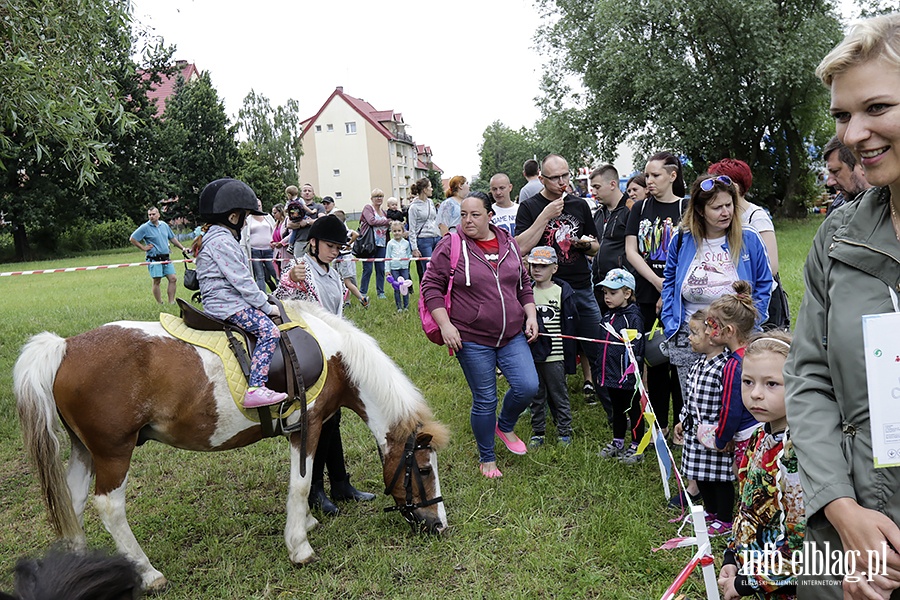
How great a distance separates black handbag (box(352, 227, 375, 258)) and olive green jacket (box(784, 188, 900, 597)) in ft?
36.8

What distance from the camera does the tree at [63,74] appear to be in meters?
6.24

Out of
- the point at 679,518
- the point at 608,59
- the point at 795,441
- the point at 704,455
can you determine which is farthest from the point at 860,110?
the point at 608,59

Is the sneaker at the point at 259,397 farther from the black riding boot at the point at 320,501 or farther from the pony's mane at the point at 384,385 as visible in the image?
the black riding boot at the point at 320,501

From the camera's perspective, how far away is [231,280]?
4.01 m

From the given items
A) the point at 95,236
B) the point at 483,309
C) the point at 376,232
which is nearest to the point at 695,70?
the point at 376,232

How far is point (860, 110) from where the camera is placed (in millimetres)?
1441

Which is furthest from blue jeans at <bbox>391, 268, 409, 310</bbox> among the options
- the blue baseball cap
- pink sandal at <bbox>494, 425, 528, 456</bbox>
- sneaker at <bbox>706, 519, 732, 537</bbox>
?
sneaker at <bbox>706, 519, 732, 537</bbox>

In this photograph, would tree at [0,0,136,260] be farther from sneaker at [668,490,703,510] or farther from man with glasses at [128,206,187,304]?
sneaker at [668,490,703,510]

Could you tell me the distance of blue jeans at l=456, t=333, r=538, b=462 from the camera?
4926 millimetres

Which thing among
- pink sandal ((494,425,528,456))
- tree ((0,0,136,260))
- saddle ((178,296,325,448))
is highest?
tree ((0,0,136,260))

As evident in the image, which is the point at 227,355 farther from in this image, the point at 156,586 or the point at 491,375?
the point at 491,375

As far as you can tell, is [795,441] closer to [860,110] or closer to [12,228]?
[860,110]

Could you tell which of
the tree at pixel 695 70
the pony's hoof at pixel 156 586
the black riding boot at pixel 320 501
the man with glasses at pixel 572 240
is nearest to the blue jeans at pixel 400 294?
the man with glasses at pixel 572 240

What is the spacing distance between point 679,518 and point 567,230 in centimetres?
270
